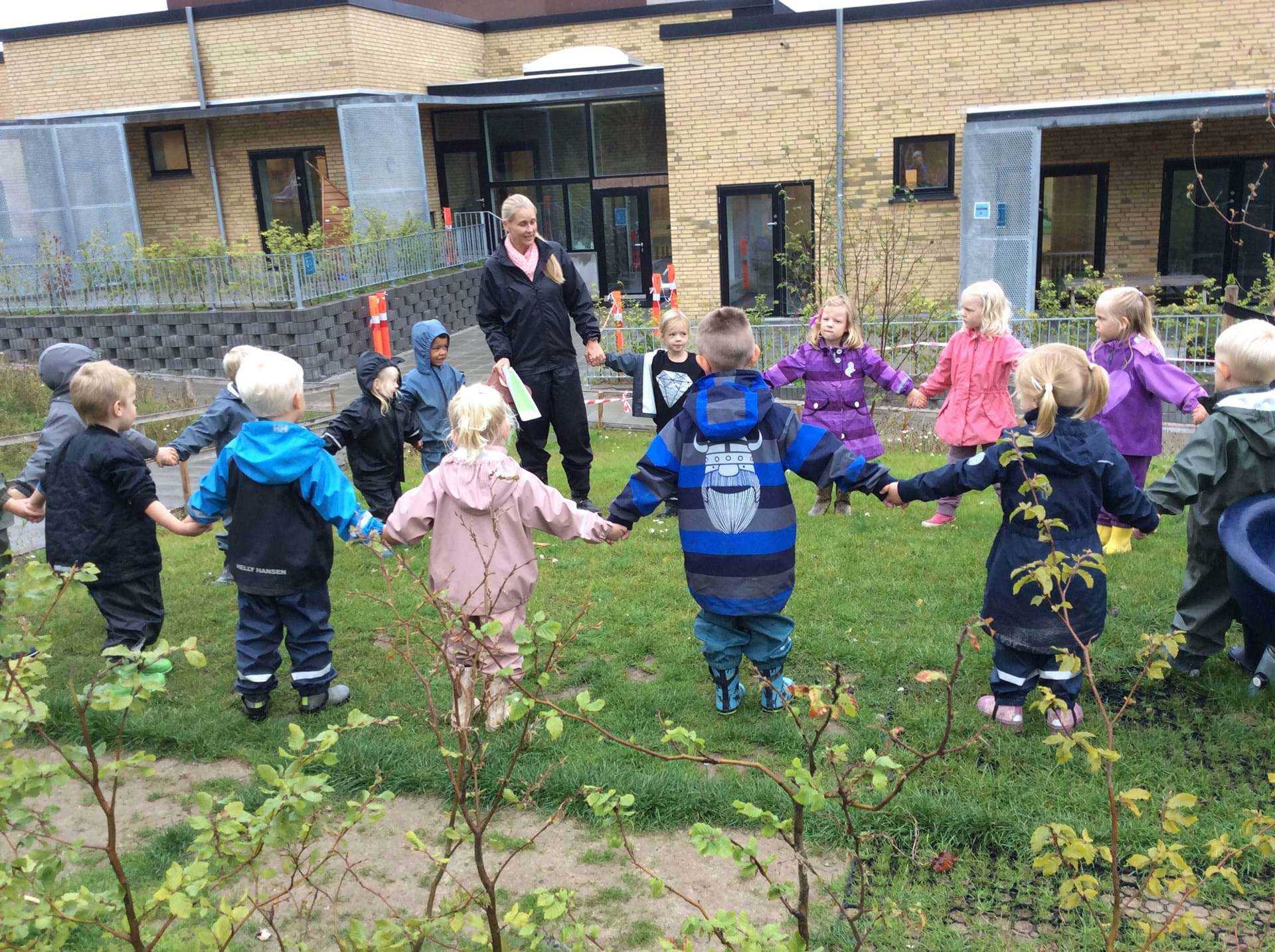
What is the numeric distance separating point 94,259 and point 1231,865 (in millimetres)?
20500

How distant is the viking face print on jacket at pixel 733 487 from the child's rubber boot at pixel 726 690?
0.67 m

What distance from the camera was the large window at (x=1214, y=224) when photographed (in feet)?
63.7

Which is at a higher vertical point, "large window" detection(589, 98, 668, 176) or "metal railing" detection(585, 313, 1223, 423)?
"large window" detection(589, 98, 668, 176)

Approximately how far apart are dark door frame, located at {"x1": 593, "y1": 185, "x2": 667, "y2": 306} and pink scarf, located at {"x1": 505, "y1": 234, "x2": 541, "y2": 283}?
55.5 feet

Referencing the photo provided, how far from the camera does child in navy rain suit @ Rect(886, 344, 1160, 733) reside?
444cm

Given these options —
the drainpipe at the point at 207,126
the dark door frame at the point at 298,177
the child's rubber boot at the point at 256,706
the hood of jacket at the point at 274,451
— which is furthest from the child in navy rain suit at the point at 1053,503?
the dark door frame at the point at 298,177

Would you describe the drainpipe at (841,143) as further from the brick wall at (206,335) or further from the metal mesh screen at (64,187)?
the metal mesh screen at (64,187)

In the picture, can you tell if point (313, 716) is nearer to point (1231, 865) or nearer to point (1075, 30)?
point (1231, 865)

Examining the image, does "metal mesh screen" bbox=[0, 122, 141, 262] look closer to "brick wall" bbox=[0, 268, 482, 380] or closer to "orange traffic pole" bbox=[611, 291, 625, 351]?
"brick wall" bbox=[0, 268, 482, 380]

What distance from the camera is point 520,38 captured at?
27.0m

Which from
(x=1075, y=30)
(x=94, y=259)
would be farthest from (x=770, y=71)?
(x=94, y=259)

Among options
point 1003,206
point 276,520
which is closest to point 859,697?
point 276,520

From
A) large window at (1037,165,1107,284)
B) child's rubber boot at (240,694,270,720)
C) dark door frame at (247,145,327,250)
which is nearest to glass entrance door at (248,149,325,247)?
dark door frame at (247,145,327,250)

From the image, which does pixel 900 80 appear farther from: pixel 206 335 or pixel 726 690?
pixel 726 690
